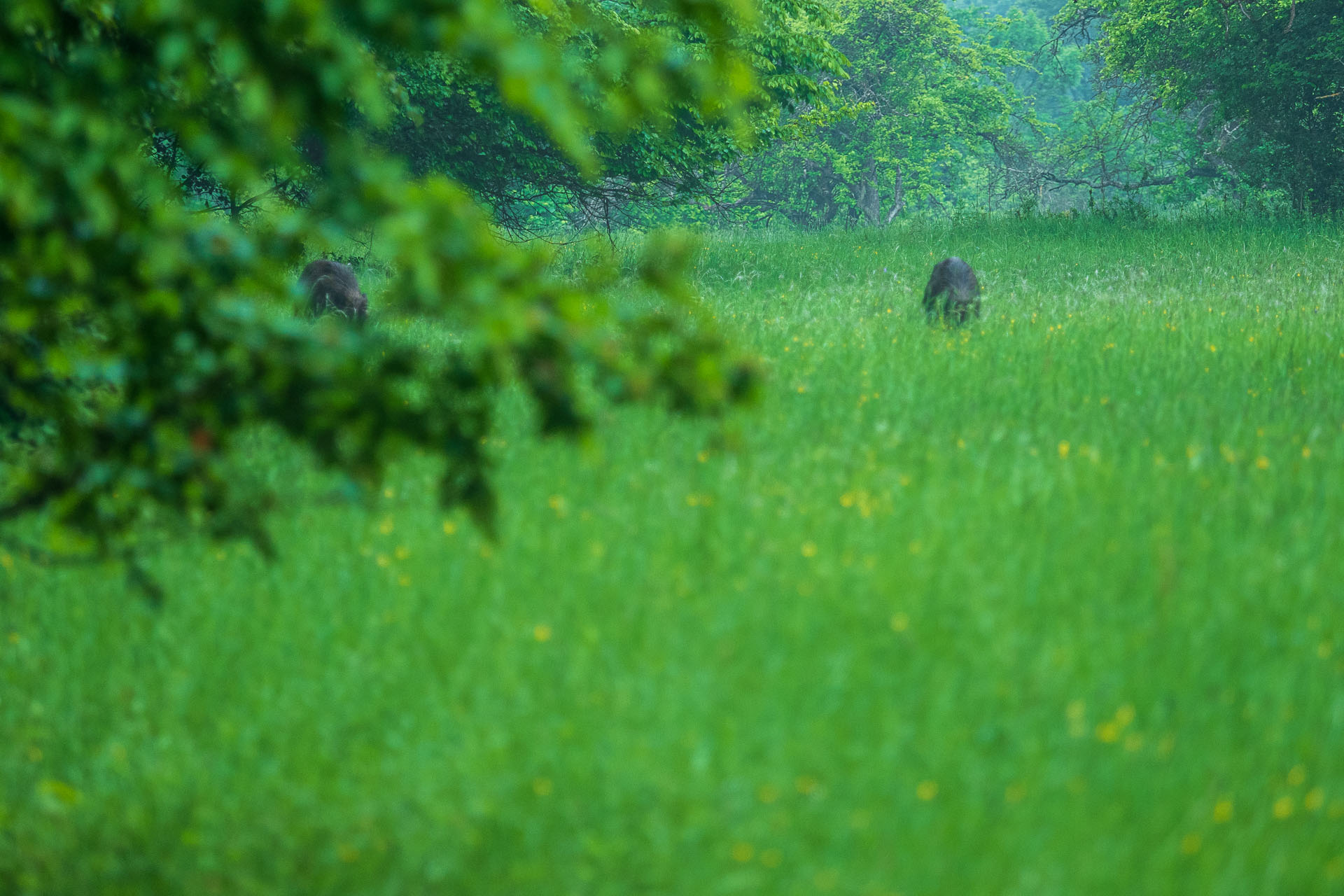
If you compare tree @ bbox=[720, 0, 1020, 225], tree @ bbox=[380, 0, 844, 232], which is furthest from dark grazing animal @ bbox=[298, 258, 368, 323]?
tree @ bbox=[720, 0, 1020, 225]

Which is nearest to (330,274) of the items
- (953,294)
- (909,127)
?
(953,294)

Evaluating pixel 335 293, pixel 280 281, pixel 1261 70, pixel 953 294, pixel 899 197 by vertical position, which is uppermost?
pixel 899 197

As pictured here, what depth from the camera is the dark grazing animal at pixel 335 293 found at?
13.5 meters

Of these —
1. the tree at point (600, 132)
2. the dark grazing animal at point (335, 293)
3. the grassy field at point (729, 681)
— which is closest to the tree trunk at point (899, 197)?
the tree at point (600, 132)

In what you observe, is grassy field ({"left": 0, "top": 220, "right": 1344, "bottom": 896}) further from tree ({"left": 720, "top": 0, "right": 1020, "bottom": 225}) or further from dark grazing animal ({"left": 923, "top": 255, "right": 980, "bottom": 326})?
tree ({"left": 720, "top": 0, "right": 1020, "bottom": 225})

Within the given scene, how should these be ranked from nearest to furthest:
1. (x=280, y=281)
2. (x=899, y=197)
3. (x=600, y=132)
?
1. (x=280, y=281)
2. (x=600, y=132)
3. (x=899, y=197)

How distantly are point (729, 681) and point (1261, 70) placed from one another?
2483cm

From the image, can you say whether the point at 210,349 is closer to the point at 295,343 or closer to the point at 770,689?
the point at 295,343

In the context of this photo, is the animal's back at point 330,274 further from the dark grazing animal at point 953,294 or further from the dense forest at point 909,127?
the dark grazing animal at point 953,294

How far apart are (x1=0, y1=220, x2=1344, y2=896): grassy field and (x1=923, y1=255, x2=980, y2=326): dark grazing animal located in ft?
15.2

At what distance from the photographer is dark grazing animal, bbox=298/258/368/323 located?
13523 millimetres

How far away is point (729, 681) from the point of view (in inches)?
164

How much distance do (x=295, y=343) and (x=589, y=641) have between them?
237 centimetres

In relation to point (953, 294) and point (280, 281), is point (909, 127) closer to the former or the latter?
point (953, 294)
